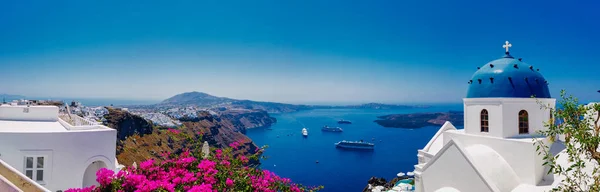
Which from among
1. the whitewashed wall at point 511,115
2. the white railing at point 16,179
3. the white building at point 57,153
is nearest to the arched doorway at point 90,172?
the white building at point 57,153

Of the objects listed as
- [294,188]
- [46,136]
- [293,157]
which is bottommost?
[293,157]

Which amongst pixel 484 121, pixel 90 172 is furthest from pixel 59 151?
pixel 484 121

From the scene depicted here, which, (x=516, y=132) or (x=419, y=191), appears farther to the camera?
(x=419, y=191)

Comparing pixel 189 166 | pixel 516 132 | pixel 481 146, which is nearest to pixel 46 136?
pixel 189 166

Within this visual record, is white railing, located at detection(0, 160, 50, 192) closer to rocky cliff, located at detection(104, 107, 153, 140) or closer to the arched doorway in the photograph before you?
the arched doorway

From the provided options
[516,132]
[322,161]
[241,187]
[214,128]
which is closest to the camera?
[241,187]

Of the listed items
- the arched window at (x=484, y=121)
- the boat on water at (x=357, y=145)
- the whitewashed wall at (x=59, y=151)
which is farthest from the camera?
the boat on water at (x=357, y=145)

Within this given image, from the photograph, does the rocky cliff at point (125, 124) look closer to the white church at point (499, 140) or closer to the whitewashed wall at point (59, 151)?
the whitewashed wall at point (59, 151)

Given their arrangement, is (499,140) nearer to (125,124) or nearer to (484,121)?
(484,121)

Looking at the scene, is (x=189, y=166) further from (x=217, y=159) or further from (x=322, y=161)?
(x=322, y=161)
